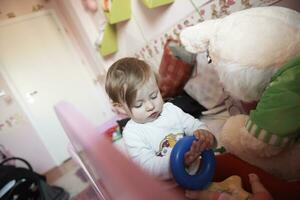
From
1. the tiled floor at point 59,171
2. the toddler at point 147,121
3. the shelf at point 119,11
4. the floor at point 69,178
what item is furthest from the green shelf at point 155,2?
the tiled floor at point 59,171

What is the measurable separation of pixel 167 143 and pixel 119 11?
1081 mm

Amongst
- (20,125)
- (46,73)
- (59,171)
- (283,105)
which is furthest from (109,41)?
(283,105)

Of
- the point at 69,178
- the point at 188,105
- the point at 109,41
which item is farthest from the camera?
the point at 69,178

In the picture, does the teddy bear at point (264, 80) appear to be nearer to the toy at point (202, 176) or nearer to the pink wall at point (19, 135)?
the toy at point (202, 176)

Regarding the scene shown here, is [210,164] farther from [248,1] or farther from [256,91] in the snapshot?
[248,1]

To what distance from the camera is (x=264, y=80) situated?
62 cm

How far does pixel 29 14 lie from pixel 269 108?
2.42 meters

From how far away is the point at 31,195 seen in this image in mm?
1732

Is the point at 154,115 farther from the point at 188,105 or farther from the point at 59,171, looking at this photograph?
the point at 59,171

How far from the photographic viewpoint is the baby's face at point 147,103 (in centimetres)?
75

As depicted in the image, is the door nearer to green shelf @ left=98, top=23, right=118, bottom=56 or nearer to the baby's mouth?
green shelf @ left=98, top=23, right=118, bottom=56

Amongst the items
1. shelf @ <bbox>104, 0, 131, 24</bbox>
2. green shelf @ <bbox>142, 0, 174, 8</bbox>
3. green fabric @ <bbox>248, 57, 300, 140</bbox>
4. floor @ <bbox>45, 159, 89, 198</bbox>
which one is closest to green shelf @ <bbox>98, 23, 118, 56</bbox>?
shelf @ <bbox>104, 0, 131, 24</bbox>

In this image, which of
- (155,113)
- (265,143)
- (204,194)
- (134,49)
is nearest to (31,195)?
(134,49)

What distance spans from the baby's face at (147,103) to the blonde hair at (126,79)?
0.04 feet
